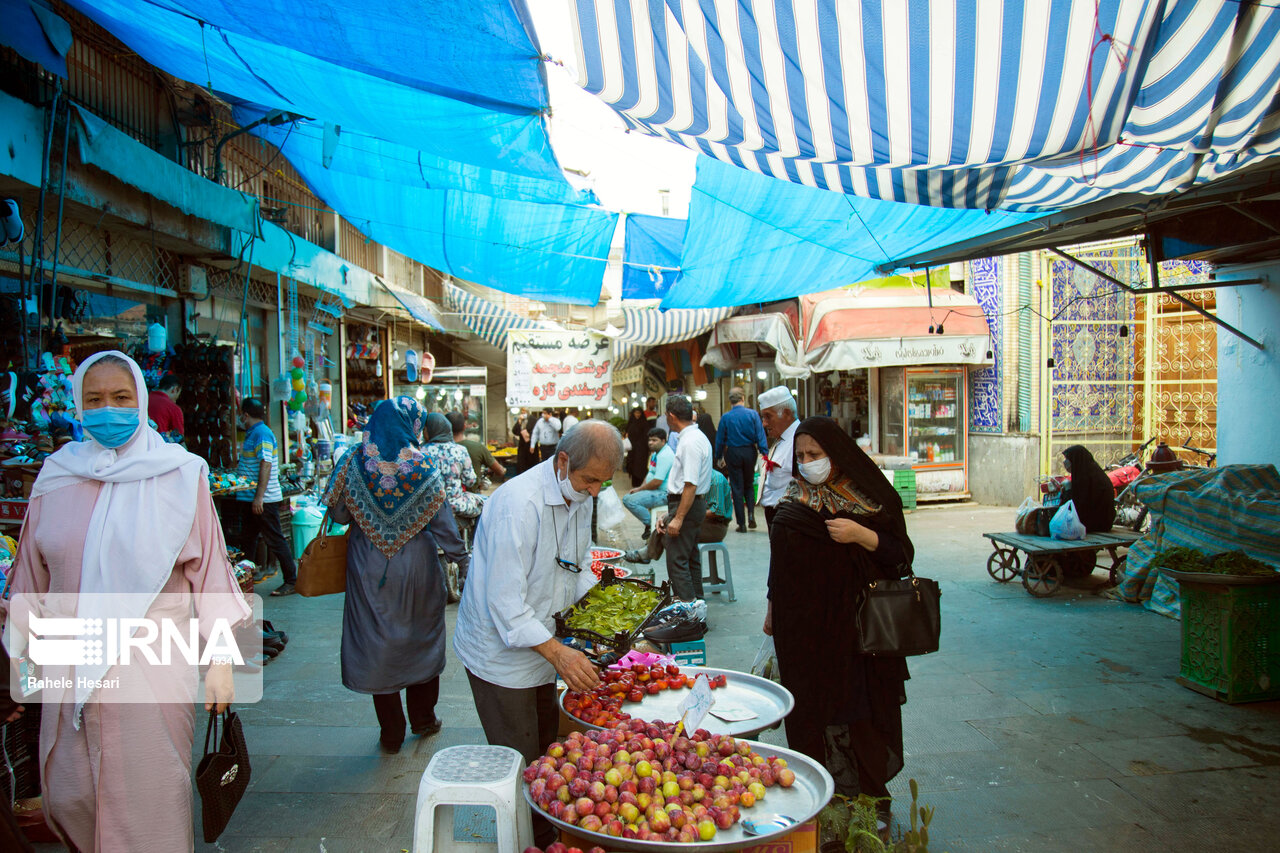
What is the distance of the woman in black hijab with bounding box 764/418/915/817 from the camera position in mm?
2965

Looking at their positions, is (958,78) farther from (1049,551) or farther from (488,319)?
(488,319)

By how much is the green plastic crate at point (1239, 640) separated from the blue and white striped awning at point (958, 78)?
255 cm

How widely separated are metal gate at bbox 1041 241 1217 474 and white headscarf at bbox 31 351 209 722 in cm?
1225

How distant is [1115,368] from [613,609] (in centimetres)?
1222

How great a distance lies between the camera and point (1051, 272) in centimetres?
1194

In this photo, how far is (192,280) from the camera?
7.71m

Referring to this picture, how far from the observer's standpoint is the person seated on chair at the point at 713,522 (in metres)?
6.81

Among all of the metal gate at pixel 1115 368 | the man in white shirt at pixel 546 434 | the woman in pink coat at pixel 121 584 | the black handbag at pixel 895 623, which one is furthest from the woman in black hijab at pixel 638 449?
the woman in pink coat at pixel 121 584

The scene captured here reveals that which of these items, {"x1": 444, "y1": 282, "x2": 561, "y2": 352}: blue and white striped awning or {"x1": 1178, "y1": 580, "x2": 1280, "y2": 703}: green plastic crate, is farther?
{"x1": 444, "y1": 282, "x2": 561, "y2": 352}: blue and white striped awning

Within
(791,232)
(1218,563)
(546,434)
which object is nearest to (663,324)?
(546,434)

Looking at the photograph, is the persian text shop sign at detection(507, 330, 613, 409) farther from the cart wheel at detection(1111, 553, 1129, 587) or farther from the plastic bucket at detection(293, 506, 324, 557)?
the cart wheel at detection(1111, 553, 1129, 587)

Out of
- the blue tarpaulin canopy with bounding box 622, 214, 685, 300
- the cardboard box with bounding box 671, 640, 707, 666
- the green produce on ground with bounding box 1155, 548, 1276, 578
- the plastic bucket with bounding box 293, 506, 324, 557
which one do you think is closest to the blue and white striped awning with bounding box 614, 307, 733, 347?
the blue tarpaulin canopy with bounding box 622, 214, 685, 300

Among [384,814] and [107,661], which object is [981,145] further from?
[384,814]

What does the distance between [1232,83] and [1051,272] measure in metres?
A: 10.4
